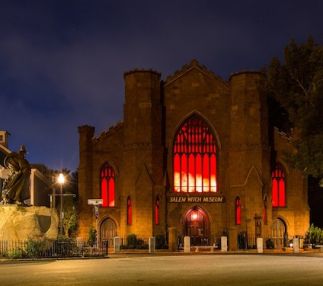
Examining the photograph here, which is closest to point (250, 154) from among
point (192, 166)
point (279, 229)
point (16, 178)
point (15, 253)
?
point (192, 166)

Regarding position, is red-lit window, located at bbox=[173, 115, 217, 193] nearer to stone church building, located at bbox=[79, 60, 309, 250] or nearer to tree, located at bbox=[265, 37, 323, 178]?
stone church building, located at bbox=[79, 60, 309, 250]

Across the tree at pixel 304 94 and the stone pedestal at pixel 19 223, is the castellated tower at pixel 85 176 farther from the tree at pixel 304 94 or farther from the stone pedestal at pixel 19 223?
the stone pedestal at pixel 19 223

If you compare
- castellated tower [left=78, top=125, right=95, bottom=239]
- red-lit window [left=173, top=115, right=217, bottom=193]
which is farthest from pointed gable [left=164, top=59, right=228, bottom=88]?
castellated tower [left=78, top=125, right=95, bottom=239]

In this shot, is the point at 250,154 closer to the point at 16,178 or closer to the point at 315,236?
the point at 315,236

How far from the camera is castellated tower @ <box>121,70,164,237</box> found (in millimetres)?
51719

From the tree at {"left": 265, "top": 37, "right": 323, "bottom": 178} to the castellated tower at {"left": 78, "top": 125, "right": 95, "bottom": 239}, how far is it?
16633 mm

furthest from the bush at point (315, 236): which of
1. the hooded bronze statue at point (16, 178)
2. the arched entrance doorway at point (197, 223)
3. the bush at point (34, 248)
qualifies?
the hooded bronze statue at point (16, 178)

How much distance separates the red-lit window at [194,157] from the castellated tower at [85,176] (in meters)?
6.57

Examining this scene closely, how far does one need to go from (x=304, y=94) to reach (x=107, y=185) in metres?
19.5

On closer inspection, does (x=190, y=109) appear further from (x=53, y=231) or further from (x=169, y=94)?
(x=53, y=231)

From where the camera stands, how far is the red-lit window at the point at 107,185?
180 feet

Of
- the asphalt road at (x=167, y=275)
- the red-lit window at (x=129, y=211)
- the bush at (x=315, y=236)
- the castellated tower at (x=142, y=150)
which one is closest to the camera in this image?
the asphalt road at (x=167, y=275)

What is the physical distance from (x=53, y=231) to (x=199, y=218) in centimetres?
2429

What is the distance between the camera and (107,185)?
55.0m
